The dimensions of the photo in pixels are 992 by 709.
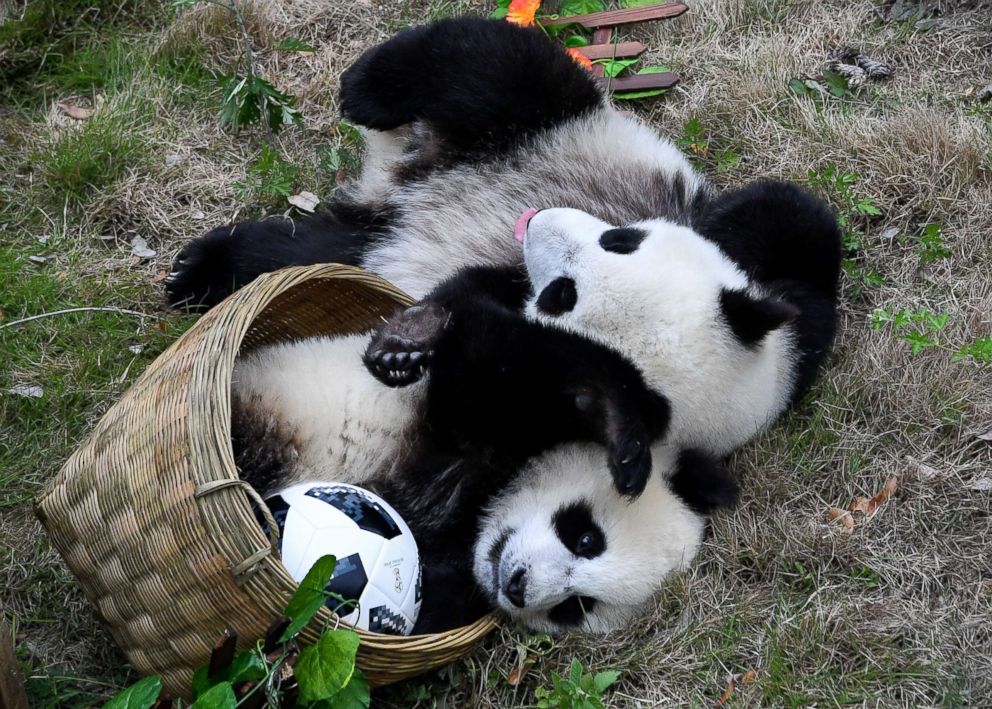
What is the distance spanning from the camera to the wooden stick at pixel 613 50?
15.4 feet

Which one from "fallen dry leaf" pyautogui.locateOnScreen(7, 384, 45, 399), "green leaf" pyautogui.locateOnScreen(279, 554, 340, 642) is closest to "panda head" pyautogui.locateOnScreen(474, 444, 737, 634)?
"green leaf" pyautogui.locateOnScreen(279, 554, 340, 642)

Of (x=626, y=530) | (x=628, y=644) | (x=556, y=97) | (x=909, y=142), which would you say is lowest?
(x=628, y=644)

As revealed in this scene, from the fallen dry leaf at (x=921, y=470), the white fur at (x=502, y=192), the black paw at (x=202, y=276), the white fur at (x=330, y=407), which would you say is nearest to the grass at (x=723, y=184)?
the fallen dry leaf at (x=921, y=470)

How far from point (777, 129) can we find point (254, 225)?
2187mm

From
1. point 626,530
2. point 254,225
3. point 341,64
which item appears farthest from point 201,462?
point 341,64

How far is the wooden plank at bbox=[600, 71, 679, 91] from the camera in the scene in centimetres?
461

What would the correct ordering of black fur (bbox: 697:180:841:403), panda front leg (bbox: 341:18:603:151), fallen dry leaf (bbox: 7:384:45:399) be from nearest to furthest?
fallen dry leaf (bbox: 7:384:45:399)
black fur (bbox: 697:180:841:403)
panda front leg (bbox: 341:18:603:151)

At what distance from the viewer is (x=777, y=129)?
172 inches

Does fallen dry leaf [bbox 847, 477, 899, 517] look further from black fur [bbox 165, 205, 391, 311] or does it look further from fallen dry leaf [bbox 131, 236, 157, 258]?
fallen dry leaf [bbox 131, 236, 157, 258]

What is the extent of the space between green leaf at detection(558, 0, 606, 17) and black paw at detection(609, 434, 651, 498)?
104 inches

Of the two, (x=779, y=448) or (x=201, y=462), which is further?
(x=779, y=448)

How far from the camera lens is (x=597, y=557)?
305 centimetres

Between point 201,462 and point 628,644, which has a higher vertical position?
point 201,462

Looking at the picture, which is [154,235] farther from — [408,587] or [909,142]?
[909,142]
